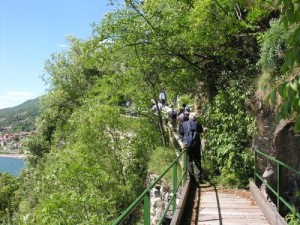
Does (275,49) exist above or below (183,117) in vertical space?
above

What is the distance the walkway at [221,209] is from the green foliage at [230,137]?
97cm

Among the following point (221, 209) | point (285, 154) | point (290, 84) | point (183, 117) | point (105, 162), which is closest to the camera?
point (290, 84)

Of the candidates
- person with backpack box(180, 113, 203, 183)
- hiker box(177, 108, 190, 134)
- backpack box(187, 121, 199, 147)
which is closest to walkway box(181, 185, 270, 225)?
person with backpack box(180, 113, 203, 183)

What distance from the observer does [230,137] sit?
1190 centimetres

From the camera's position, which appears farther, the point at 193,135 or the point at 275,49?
the point at 193,135

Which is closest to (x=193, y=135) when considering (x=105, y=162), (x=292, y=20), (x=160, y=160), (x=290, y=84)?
(x=160, y=160)

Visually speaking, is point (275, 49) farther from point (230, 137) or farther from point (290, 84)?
point (290, 84)

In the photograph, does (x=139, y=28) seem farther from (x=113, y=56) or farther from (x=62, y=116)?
(x=62, y=116)

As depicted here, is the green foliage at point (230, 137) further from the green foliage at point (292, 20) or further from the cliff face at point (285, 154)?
the green foliage at point (292, 20)

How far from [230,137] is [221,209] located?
3.99 metres

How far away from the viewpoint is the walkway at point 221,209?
7320 millimetres

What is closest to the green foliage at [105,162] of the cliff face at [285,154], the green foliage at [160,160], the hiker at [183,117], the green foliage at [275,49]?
the green foliage at [160,160]

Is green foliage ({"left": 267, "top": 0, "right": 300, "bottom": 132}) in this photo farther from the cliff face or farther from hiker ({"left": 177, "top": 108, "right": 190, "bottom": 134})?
hiker ({"left": 177, "top": 108, "right": 190, "bottom": 134})

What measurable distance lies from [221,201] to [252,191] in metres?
1.01
